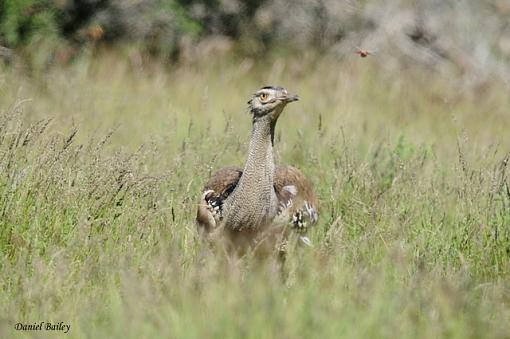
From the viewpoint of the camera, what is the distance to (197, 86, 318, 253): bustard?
4992mm

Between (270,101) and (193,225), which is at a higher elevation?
(270,101)

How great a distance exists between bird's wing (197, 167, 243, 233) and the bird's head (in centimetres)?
51

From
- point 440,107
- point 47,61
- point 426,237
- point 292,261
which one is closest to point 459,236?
point 426,237

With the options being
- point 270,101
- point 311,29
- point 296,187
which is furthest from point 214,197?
point 311,29

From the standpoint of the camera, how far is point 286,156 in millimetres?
6914

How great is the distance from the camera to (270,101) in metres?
5.05

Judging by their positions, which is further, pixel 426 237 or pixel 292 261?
pixel 426 237

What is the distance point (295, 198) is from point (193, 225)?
0.60 metres

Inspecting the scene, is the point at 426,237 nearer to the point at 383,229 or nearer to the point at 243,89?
the point at 383,229

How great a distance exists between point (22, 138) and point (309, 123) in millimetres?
3267

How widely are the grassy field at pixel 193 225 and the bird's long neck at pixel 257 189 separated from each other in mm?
285

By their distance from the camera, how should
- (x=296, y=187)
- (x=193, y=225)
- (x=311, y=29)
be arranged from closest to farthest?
(x=193, y=225), (x=296, y=187), (x=311, y=29)

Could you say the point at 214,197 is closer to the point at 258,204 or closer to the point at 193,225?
the point at 193,225

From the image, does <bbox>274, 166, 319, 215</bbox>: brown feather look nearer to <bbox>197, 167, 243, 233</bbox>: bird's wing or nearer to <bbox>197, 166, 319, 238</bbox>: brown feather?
<bbox>197, 166, 319, 238</bbox>: brown feather
